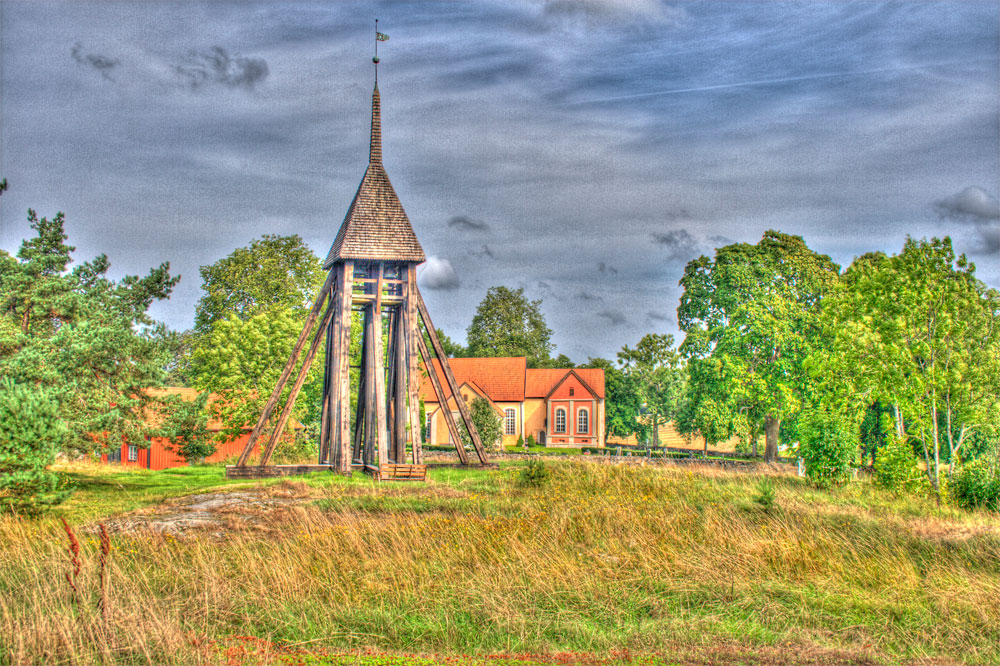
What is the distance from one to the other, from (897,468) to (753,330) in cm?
1472

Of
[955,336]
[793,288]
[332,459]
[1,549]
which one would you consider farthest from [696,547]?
[793,288]

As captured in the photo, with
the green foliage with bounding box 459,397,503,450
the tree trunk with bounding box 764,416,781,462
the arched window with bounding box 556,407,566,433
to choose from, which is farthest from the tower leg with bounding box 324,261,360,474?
the arched window with bounding box 556,407,566,433

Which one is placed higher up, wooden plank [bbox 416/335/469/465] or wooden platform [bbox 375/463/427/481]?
wooden plank [bbox 416/335/469/465]

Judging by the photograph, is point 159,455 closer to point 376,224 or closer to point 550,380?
point 376,224

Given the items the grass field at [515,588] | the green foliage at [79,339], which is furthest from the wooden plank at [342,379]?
the grass field at [515,588]

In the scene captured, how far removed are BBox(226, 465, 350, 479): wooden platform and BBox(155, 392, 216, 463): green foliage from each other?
1.79 metres

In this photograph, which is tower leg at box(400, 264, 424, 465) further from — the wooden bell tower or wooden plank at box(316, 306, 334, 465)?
wooden plank at box(316, 306, 334, 465)

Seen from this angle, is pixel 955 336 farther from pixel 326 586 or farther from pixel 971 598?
pixel 326 586

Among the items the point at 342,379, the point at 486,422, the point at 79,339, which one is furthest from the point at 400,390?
the point at 486,422

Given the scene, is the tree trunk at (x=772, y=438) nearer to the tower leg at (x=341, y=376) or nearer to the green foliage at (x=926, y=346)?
the green foliage at (x=926, y=346)

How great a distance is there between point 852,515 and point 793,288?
76.5ft

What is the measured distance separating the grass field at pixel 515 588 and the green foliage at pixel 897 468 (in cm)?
467

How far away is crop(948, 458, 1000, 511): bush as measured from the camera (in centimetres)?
1555

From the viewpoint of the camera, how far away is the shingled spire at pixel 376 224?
71.5ft
